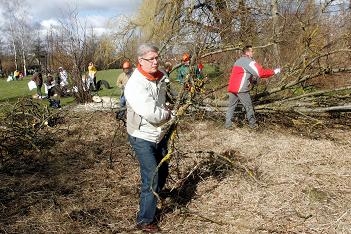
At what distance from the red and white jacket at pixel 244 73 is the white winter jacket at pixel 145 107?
3.56 metres

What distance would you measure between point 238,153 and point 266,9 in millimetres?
8187

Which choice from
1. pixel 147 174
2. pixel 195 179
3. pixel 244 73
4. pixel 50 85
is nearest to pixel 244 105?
pixel 244 73

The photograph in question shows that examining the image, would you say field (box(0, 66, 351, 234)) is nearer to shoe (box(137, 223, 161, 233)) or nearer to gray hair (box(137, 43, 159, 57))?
shoe (box(137, 223, 161, 233))

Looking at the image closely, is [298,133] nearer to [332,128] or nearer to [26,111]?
[332,128]

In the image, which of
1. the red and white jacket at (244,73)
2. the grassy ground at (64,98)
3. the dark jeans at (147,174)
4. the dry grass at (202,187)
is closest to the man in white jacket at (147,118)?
the dark jeans at (147,174)

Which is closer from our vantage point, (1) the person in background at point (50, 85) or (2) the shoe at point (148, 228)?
(2) the shoe at point (148, 228)

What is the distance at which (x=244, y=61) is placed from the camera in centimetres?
705

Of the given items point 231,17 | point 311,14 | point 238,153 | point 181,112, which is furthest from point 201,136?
point 311,14

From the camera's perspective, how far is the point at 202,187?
4715 millimetres

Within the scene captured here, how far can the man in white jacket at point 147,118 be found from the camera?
342 centimetres

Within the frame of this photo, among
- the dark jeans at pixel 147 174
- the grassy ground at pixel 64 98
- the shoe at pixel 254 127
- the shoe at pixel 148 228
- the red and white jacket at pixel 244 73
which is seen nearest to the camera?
the dark jeans at pixel 147 174

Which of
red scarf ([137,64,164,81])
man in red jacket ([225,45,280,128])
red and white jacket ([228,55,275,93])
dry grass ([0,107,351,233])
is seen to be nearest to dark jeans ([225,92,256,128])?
man in red jacket ([225,45,280,128])

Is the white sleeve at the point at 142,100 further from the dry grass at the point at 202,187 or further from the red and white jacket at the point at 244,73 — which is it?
the red and white jacket at the point at 244,73

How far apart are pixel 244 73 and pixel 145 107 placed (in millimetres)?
4018
